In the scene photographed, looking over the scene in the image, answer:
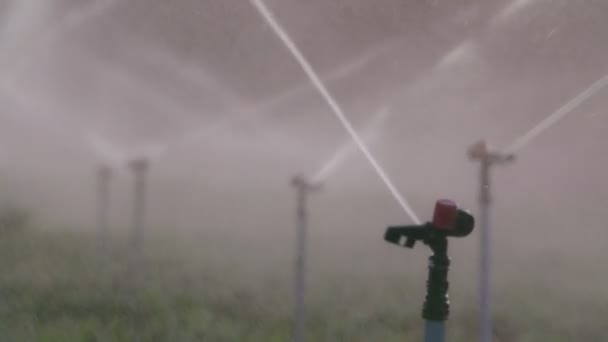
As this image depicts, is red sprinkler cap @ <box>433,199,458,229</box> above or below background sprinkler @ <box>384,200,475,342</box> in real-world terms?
above

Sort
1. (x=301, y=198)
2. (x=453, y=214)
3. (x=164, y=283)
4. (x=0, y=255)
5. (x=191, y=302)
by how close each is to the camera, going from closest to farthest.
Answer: (x=453, y=214) < (x=301, y=198) < (x=191, y=302) < (x=164, y=283) < (x=0, y=255)

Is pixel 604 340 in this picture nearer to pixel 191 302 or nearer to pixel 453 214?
pixel 191 302

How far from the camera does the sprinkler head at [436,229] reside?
2.57 metres

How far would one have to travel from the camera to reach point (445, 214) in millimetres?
2553

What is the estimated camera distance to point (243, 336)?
25.1ft

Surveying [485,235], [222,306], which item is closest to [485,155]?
[485,235]

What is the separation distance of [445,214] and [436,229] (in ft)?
0.32

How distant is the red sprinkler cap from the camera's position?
2545mm

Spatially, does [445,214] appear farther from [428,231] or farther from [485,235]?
[485,235]

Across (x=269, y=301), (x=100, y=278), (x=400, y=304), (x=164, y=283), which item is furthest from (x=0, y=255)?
(x=400, y=304)

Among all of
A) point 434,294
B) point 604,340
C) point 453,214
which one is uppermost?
point 453,214

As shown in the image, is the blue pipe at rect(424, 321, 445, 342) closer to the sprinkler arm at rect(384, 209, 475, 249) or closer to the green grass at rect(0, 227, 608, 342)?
the sprinkler arm at rect(384, 209, 475, 249)

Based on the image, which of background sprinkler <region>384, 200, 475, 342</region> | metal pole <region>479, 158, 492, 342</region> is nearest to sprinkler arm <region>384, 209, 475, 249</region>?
background sprinkler <region>384, 200, 475, 342</region>

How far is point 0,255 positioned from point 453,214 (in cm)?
1156
